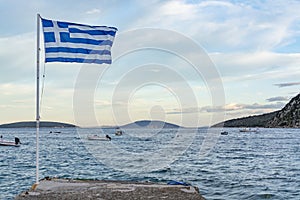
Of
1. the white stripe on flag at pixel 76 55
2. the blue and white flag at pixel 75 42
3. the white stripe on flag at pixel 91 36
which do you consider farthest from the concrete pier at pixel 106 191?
the white stripe on flag at pixel 91 36

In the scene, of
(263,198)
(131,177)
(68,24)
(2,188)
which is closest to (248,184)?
(263,198)

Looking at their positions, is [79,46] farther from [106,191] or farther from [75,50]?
[106,191]

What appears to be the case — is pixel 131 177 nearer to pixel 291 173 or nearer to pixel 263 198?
pixel 263 198

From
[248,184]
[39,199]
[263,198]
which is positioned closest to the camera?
[39,199]

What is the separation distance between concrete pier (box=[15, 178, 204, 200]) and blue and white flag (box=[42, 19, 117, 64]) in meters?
4.26

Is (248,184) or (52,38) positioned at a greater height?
(52,38)

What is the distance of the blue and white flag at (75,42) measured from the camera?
1566 centimetres

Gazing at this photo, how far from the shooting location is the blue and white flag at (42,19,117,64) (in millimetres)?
15656

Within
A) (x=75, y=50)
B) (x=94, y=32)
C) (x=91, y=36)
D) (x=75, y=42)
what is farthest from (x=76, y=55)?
(x=94, y=32)

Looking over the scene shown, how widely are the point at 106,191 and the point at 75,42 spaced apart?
5112 mm

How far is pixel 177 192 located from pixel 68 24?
667 centimetres

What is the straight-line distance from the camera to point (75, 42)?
15805mm

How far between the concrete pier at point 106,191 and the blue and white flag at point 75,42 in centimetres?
426

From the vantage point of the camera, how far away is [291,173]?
33188 millimetres
